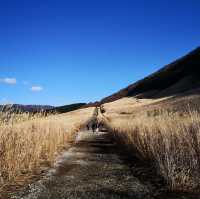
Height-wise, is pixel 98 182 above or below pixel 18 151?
below

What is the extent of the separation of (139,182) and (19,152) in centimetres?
293

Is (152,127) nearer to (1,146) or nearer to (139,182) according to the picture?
(139,182)

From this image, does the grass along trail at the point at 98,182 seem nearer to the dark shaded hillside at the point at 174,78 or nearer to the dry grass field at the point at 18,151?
the dry grass field at the point at 18,151

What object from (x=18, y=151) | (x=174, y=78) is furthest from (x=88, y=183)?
(x=174, y=78)

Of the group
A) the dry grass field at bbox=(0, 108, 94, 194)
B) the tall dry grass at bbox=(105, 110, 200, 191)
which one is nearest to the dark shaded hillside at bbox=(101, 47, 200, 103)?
the tall dry grass at bbox=(105, 110, 200, 191)

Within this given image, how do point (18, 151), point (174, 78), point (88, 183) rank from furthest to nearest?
point (174, 78)
point (18, 151)
point (88, 183)

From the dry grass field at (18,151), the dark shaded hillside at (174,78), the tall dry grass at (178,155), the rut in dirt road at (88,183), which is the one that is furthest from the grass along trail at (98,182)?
the dark shaded hillside at (174,78)

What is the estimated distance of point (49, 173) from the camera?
9805 millimetres

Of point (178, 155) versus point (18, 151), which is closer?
point (178, 155)

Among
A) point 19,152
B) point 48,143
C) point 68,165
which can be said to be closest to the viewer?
point 19,152

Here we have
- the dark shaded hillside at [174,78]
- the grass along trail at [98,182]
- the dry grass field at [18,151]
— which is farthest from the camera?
the dark shaded hillside at [174,78]

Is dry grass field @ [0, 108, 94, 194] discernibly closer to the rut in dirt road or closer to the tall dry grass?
the rut in dirt road

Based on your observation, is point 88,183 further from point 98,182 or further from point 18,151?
point 18,151

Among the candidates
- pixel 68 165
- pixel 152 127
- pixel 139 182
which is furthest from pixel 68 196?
pixel 152 127
